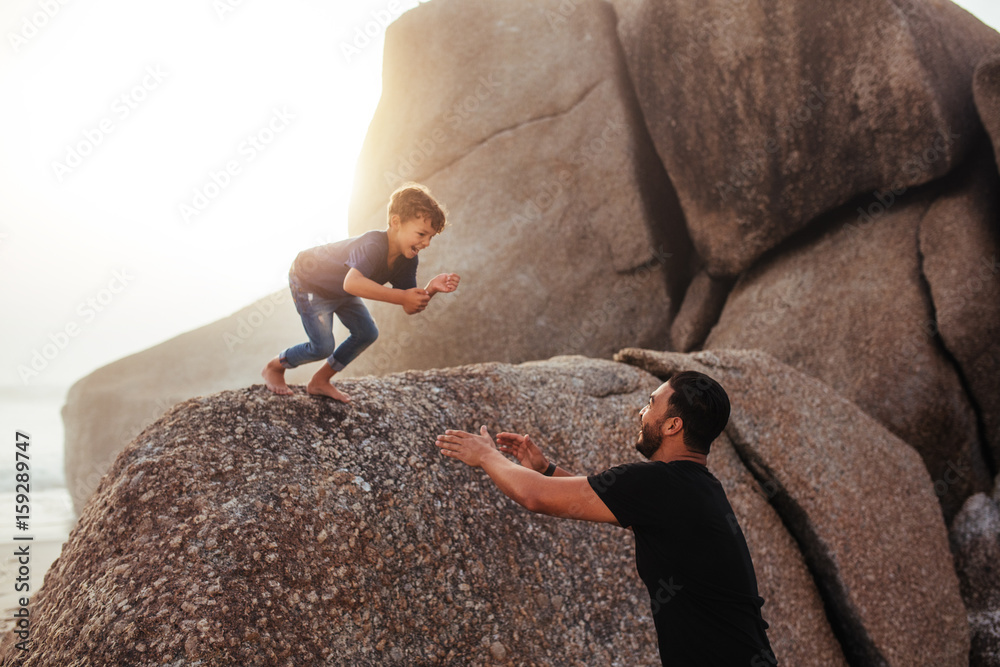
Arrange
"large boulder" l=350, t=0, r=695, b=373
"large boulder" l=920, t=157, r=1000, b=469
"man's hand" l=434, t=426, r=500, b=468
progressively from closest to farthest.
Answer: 1. "man's hand" l=434, t=426, r=500, b=468
2. "large boulder" l=920, t=157, r=1000, b=469
3. "large boulder" l=350, t=0, r=695, b=373

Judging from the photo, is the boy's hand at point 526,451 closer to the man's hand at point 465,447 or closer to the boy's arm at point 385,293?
the man's hand at point 465,447

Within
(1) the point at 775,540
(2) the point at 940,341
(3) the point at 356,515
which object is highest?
(3) the point at 356,515

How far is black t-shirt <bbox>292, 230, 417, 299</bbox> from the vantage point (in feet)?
12.0

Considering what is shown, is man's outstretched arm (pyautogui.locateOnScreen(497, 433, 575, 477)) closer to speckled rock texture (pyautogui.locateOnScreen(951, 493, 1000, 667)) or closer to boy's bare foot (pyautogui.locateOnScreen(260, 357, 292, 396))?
boy's bare foot (pyautogui.locateOnScreen(260, 357, 292, 396))

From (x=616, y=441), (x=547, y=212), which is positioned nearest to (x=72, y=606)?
(x=616, y=441)

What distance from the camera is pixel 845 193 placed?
838 cm

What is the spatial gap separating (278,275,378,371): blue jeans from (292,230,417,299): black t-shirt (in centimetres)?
6

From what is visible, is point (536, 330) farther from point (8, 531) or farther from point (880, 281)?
point (8, 531)

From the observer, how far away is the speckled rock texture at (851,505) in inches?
195

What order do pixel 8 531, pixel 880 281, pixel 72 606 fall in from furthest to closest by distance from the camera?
pixel 8 531 < pixel 880 281 < pixel 72 606

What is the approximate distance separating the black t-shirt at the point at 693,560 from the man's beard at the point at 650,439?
23 cm

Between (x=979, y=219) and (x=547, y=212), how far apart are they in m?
5.46

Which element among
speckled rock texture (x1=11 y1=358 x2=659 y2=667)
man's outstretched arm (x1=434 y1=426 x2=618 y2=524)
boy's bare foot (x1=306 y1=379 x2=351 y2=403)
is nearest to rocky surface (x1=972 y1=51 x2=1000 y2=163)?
speckled rock texture (x1=11 y1=358 x2=659 y2=667)

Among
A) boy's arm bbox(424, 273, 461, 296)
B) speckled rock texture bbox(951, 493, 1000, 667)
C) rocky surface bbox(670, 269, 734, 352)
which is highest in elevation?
boy's arm bbox(424, 273, 461, 296)
